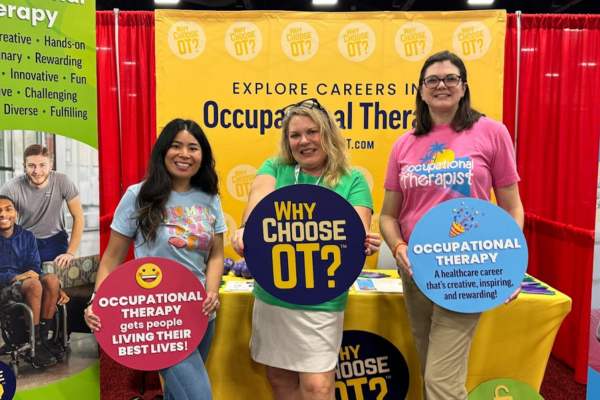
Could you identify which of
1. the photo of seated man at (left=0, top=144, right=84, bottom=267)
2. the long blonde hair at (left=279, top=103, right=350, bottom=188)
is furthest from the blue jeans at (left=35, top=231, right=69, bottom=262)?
the long blonde hair at (left=279, top=103, right=350, bottom=188)

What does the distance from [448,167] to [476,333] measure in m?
0.89

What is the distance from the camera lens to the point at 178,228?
64.4 inches

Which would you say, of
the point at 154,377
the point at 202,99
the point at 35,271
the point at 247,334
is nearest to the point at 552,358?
the point at 247,334

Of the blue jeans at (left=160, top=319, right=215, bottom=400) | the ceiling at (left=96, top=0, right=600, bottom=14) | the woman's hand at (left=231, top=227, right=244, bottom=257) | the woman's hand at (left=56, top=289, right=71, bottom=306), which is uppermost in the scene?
the ceiling at (left=96, top=0, right=600, bottom=14)

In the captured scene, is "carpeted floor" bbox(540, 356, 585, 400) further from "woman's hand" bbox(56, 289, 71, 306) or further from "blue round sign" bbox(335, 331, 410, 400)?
"woman's hand" bbox(56, 289, 71, 306)

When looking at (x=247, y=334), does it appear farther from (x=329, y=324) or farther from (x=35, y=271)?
(x=35, y=271)

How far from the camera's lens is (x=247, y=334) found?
2191 millimetres

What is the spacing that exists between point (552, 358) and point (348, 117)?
218 cm

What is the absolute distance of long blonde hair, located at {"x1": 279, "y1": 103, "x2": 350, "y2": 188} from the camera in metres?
1.62

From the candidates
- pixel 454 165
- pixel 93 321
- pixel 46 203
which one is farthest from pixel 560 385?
pixel 46 203

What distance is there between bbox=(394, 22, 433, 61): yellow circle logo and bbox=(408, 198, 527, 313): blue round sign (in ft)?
5.76

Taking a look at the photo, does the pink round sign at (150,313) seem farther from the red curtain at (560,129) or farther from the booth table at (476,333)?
the red curtain at (560,129)

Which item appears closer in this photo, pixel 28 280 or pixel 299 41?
pixel 28 280

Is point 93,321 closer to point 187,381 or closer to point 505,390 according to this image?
point 187,381
